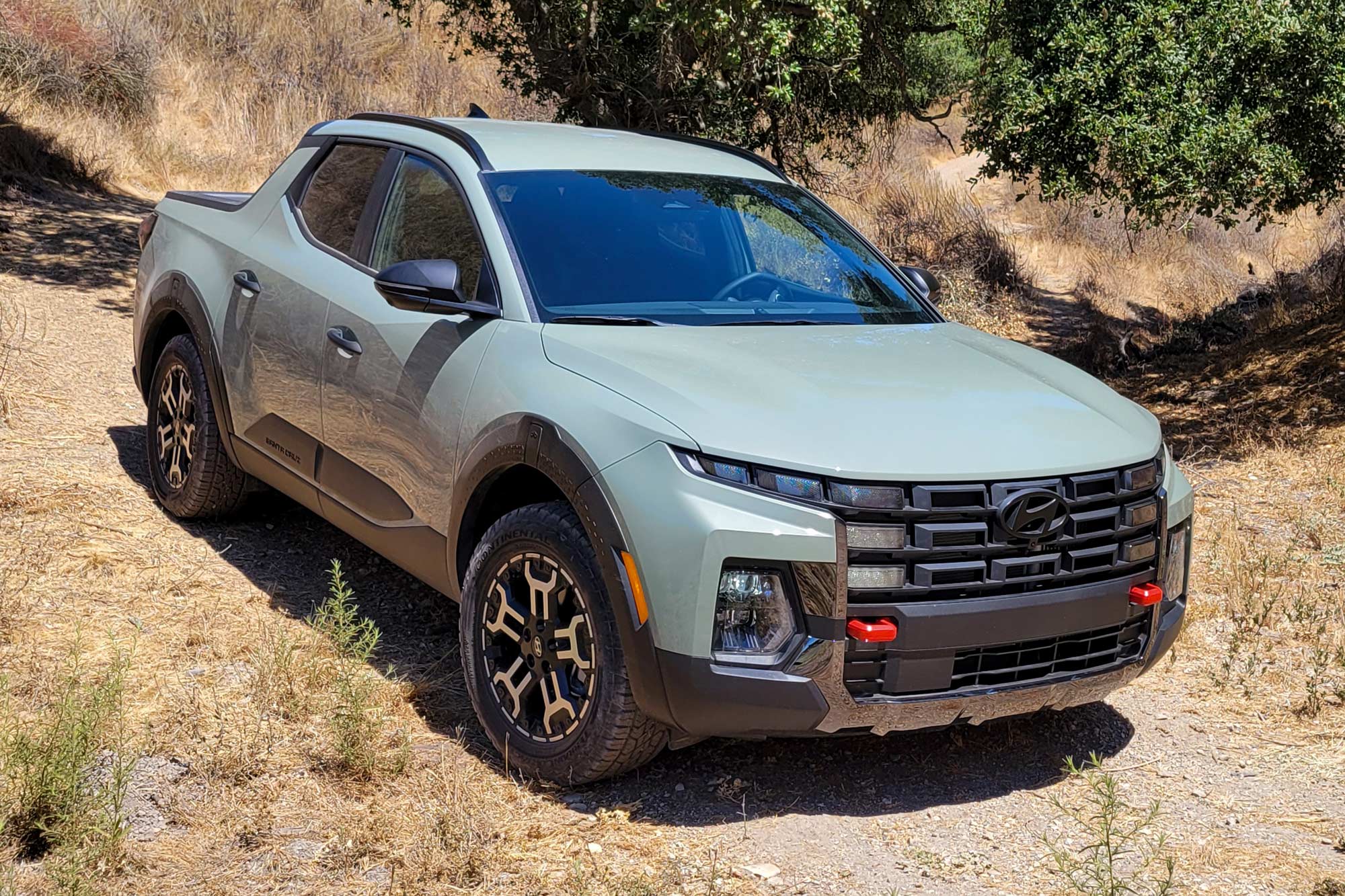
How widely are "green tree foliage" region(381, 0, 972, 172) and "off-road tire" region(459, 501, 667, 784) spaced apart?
5.99m

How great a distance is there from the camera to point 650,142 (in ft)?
17.1

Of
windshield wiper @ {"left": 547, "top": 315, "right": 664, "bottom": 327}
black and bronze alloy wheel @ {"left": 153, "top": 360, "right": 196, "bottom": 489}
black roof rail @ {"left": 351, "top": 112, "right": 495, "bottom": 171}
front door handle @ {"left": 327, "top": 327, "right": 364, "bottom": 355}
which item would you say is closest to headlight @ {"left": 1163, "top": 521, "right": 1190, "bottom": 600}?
windshield wiper @ {"left": 547, "top": 315, "right": 664, "bottom": 327}

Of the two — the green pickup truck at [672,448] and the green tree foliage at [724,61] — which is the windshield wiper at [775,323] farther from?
the green tree foliage at [724,61]

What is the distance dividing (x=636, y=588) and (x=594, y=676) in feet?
1.10

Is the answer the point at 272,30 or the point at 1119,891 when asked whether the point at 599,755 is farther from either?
the point at 272,30

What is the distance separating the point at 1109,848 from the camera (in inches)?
129

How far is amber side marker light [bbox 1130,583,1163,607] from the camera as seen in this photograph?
3.74 m

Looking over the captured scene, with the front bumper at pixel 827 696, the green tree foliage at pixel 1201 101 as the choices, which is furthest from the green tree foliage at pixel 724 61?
the front bumper at pixel 827 696

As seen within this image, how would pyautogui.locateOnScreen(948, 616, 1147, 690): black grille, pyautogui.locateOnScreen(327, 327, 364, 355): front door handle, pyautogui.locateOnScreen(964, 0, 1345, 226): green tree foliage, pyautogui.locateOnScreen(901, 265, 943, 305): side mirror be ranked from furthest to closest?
pyautogui.locateOnScreen(964, 0, 1345, 226): green tree foliage → pyautogui.locateOnScreen(901, 265, 943, 305): side mirror → pyautogui.locateOnScreen(327, 327, 364, 355): front door handle → pyautogui.locateOnScreen(948, 616, 1147, 690): black grille

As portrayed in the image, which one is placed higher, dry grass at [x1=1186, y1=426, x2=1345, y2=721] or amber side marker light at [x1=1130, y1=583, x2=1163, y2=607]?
amber side marker light at [x1=1130, y1=583, x2=1163, y2=607]

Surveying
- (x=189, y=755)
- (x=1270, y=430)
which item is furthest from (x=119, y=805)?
(x=1270, y=430)

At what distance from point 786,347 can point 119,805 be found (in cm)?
220

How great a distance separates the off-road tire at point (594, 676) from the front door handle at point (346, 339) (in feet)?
3.21

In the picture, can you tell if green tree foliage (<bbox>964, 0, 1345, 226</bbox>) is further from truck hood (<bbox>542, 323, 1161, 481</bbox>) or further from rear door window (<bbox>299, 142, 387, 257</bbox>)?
rear door window (<bbox>299, 142, 387, 257</bbox>)
